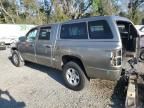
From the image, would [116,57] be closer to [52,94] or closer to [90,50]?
[90,50]

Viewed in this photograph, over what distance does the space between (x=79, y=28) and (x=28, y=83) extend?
97.7 inches

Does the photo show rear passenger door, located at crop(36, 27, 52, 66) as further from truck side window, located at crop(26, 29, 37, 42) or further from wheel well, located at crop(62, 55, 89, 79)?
wheel well, located at crop(62, 55, 89, 79)

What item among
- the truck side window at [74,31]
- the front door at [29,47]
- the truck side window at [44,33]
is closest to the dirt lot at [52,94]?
the front door at [29,47]

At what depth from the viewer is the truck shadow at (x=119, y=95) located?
5.11m

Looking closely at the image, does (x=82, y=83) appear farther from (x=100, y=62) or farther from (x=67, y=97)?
(x=100, y=62)

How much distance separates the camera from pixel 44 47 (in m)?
7.25

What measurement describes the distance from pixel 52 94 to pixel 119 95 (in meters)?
1.77

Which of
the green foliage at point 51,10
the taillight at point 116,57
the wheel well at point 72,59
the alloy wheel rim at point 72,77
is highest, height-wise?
the green foliage at point 51,10

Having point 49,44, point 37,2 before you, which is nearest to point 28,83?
point 49,44

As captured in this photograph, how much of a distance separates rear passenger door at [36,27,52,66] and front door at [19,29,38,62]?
1.32 feet

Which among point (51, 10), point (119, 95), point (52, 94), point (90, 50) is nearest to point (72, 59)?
point (90, 50)

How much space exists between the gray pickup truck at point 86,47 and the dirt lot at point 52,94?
1.40 feet

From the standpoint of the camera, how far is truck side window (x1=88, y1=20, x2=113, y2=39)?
525cm

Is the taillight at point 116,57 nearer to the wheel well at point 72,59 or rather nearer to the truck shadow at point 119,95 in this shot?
the truck shadow at point 119,95
